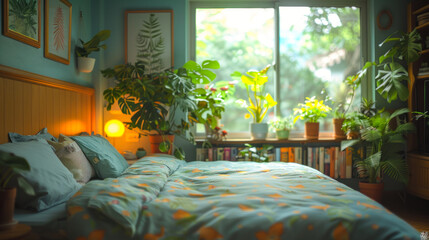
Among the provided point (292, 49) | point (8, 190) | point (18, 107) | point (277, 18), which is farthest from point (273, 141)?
point (8, 190)

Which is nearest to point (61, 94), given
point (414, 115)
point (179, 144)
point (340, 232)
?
point (179, 144)

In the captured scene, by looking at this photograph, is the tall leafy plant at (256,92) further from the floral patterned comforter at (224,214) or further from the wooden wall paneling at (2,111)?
the wooden wall paneling at (2,111)

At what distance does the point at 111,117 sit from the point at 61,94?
0.84 m

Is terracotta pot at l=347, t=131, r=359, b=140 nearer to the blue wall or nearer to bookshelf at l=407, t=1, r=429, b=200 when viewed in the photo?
bookshelf at l=407, t=1, r=429, b=200

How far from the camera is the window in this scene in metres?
4.21

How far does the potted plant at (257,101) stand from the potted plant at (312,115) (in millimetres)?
379

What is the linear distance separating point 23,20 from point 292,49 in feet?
9.76

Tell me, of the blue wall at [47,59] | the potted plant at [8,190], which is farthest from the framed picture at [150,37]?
the potted plant at [8,190]

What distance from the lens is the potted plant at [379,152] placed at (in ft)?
11.2

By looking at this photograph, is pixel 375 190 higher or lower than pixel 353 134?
lower

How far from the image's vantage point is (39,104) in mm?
2469

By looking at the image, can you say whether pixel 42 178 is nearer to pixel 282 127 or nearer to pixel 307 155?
pixel 282 127

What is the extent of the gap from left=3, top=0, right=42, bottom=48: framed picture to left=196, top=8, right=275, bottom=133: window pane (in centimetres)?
211

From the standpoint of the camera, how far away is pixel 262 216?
1479 millimetres
